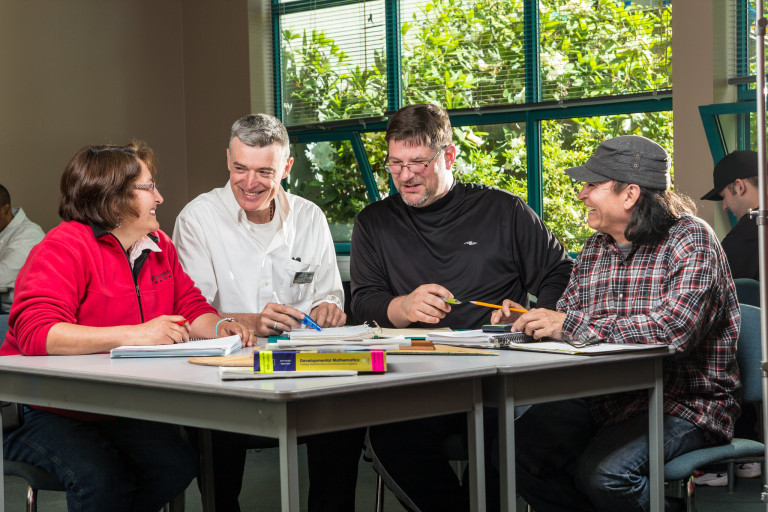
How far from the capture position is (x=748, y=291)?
331 centimetres

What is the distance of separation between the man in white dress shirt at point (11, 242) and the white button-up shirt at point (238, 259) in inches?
97.8

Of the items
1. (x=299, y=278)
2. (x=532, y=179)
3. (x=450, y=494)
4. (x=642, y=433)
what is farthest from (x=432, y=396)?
(x=532, y=179)

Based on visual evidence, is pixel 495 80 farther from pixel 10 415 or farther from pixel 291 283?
pixel 10 415

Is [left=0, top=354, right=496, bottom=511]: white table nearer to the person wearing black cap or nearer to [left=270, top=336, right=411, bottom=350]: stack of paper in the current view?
[left=270, top=336, right=411, bottom=350]: stack of paper

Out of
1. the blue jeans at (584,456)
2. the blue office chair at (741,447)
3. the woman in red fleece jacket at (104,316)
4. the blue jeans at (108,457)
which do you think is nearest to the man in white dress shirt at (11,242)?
the woman in red fleece jacket at (104,316)

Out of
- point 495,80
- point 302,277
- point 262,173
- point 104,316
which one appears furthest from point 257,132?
point 495,80

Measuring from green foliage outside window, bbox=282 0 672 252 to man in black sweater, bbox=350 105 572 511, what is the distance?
90.8 inches

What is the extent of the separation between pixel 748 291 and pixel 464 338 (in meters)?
1.55

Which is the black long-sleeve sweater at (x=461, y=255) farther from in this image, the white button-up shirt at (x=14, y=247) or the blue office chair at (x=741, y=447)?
the white button-up shirt at (x=14, y=247)

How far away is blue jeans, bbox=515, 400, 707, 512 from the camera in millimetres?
2176

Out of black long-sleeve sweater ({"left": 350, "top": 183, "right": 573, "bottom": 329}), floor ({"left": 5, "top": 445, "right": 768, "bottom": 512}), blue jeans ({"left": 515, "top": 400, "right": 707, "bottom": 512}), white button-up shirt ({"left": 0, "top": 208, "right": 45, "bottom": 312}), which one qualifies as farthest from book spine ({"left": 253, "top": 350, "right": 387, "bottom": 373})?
white button-up shirt ({"left": 0, "top": 208, "right": 45, "bottom": 312})

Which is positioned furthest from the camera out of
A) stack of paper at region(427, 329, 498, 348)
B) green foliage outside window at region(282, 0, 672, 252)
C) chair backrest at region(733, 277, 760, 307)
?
green foliage outside window at region(282, 0, 672, 252)

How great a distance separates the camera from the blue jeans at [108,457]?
221 cm

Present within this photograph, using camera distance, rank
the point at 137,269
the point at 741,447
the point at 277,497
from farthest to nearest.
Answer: the point at 277,497 → the point at 137,269 → the point at 741,447
